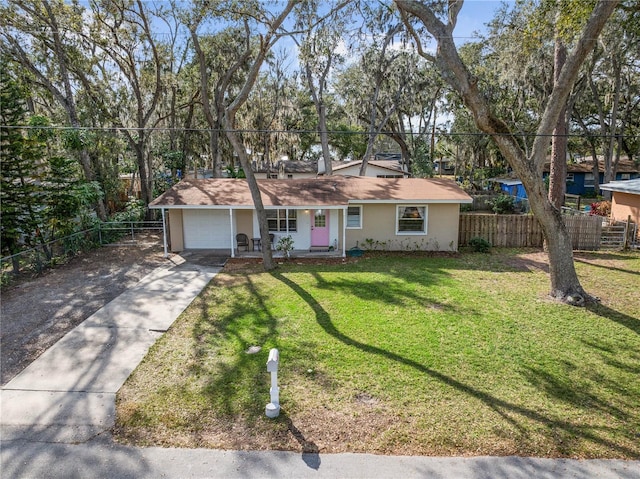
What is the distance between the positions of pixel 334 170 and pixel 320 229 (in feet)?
51.5

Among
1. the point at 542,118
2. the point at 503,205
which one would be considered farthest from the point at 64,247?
the point at 503,205

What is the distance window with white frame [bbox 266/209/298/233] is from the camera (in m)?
15.8

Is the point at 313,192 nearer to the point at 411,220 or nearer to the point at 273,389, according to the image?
the point at 411,220

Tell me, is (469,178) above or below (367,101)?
below

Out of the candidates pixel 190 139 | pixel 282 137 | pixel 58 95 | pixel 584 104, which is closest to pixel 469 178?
pixel 584 104

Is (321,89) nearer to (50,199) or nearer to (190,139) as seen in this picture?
(190,139)

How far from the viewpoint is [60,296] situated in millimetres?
10789

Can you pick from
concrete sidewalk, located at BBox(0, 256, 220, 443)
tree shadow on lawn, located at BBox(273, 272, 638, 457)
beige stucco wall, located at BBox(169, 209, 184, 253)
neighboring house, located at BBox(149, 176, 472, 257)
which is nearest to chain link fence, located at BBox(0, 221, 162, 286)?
beige stucco wall, located at BBox(169, 209, 184, 253)

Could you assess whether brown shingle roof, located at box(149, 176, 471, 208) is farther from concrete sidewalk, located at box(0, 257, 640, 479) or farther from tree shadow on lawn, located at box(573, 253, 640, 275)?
concrete sidewalk, located at box(0, 257, 640, 479)

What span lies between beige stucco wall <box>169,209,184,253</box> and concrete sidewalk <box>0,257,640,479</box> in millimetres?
8918

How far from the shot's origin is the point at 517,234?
16719 mm

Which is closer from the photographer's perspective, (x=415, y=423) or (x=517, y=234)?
(x=415, y=423)

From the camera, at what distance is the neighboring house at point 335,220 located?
15594 millimetres

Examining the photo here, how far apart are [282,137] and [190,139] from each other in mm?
7200
